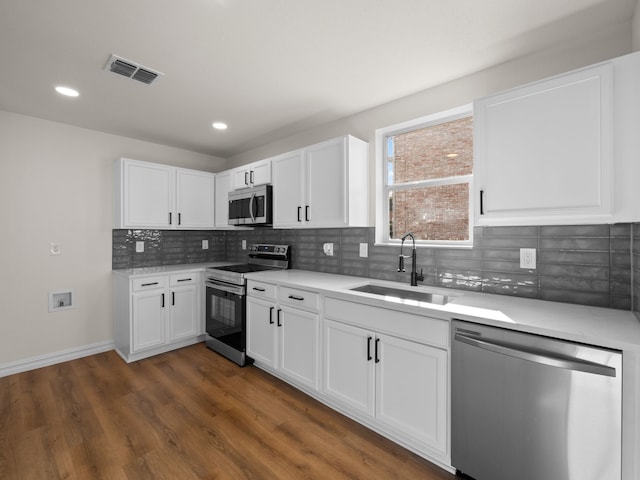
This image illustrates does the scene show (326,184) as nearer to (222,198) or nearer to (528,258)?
(528,258)

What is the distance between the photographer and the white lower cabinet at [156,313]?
3188mm

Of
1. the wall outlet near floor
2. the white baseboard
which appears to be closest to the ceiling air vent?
the wall outlet near floor

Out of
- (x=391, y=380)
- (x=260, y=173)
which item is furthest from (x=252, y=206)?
(x=391, y=380)

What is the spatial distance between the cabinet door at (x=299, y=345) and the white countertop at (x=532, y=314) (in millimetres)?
312

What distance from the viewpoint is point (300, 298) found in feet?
8.16

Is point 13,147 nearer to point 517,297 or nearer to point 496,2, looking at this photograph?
point 496,2

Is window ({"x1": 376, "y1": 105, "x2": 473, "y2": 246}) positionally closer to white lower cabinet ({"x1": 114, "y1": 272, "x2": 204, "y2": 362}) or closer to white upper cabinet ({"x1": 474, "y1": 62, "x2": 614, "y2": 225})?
white upper cabinet ({"x1": 474, "y1": 62, "x2": 614, "y2": 225})

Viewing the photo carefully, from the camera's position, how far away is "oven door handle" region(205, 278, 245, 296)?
120 inches

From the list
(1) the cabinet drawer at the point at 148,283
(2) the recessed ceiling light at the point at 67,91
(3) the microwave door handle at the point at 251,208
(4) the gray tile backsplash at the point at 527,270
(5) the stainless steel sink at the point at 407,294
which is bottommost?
(1) the cabinet drawer at the point at 148,283

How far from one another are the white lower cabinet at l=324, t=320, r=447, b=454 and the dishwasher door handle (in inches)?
8.6

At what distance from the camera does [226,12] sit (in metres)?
1.62

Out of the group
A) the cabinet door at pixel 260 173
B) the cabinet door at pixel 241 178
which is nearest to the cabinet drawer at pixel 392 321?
the cabinet door at pixel 260 173

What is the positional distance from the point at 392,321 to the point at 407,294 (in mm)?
509

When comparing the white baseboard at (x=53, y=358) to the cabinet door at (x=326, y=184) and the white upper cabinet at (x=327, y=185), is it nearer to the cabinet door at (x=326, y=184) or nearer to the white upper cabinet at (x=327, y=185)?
the white upper cabinet at (x=327, y=185)
